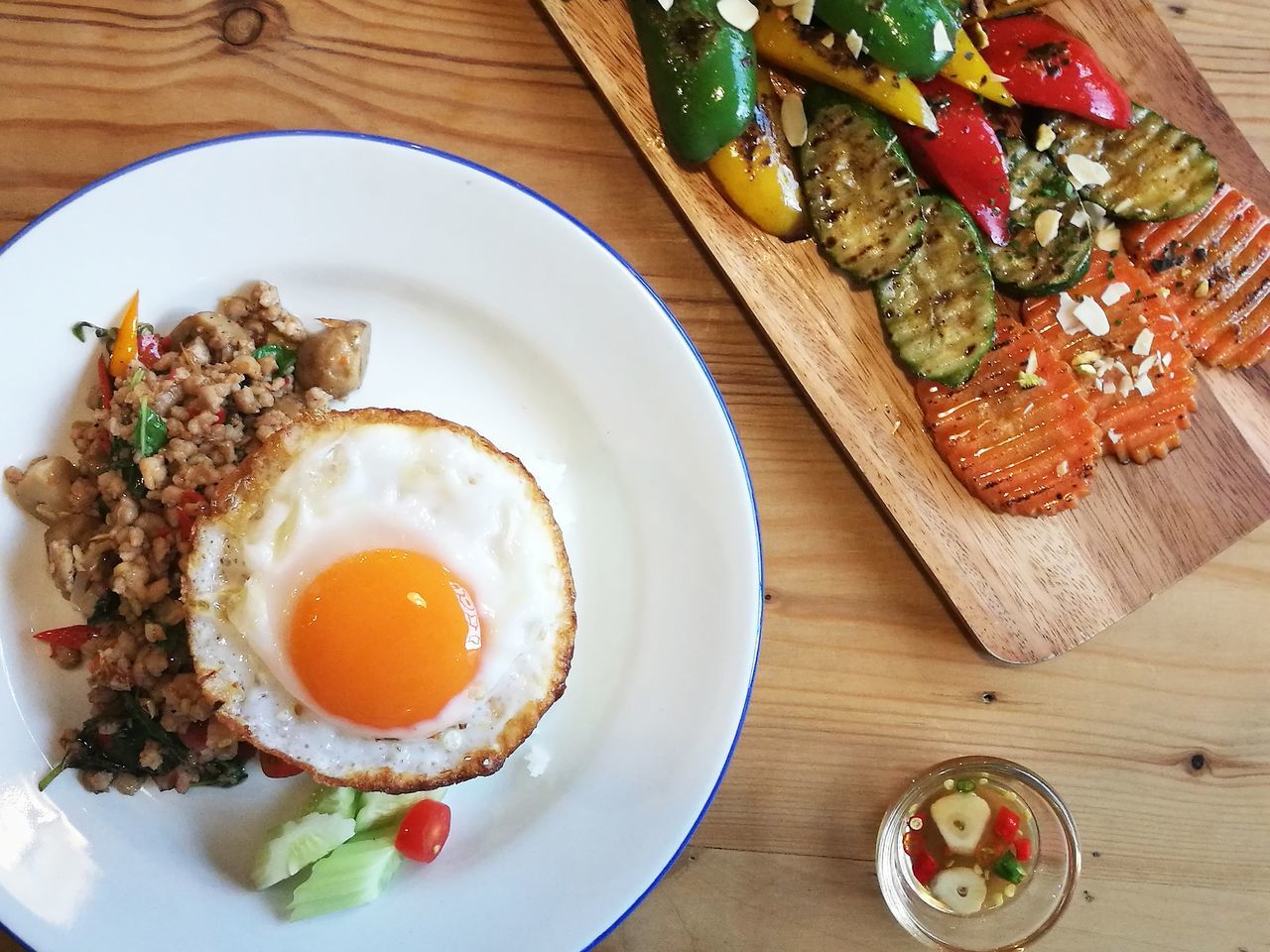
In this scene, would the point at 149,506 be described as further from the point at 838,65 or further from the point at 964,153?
the point at 964,153

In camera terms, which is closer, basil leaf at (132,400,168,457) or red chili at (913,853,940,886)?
basil leaf at (132,400,168,457)

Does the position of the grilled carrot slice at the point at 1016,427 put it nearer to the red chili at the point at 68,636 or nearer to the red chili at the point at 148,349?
the red chili at the point at 148,349

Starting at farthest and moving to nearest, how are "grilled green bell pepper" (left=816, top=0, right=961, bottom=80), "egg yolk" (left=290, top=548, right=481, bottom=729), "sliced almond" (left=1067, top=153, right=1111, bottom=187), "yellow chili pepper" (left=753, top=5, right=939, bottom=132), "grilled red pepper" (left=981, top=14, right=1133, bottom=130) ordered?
1. "sliced almond" (left=1067, top=153, right=1111, bottom=187)
2. "grilled red pepper" (left=981, top=14, right=1133, bottom=130)
3. "yellow chili pepper" (left=753, top=5, right=939, bottom=132)
4. "grilled green bell pepper" (left=816, top=0, right=961, bottom=80)
5. "egg yolk" (left=290, top=548, right=481, bottom=729)

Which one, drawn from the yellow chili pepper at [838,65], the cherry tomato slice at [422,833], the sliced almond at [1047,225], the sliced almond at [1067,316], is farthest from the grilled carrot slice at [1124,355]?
the cherry tomato slice at [422,833]

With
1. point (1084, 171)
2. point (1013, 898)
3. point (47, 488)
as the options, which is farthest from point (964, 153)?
point (47, 488)

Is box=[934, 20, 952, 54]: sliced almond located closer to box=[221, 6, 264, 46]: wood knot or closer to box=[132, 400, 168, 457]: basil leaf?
box=[221, 6, 264, 46]: wood knot

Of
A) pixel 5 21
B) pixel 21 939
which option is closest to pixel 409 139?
pixel 5 21

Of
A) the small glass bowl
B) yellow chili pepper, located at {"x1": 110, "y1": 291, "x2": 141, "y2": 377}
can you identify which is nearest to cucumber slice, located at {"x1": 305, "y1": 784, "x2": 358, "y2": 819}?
yellow chili pepper, located at {"x1": 110, "y1": 291, "x2": 141, "y2": 377}
